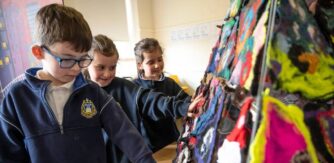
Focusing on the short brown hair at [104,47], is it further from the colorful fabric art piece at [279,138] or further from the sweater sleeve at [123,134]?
the colorful fabric art piece at [279,138]

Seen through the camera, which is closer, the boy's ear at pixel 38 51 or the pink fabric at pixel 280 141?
the pink fabric at pixel 280 141

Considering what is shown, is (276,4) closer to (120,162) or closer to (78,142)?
(78,142)

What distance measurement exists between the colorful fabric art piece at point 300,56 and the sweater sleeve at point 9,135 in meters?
0.72

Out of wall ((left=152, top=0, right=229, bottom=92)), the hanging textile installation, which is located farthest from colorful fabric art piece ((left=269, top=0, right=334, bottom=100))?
wall ((left=152, top=0, right=229, bottom=92))

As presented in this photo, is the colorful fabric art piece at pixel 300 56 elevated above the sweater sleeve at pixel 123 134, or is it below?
above

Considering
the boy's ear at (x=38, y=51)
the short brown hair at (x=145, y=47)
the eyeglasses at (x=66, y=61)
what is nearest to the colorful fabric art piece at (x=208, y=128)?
the eyeglasses at (x=66, y=61)

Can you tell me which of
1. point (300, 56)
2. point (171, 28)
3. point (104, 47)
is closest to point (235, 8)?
point (300, 56)

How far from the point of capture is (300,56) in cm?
40

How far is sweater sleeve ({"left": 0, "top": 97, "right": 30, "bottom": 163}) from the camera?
0.77m

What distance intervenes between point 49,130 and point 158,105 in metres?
0.41

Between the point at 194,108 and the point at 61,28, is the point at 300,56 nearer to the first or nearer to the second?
the point at 194,108

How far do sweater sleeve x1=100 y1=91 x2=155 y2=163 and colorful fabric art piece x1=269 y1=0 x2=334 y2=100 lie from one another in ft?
1.73

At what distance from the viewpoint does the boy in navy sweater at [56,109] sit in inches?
30.5

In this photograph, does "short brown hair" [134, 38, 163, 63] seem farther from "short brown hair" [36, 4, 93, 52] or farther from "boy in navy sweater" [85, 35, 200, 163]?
"short brown hair" [36, 4, 93, 52]
